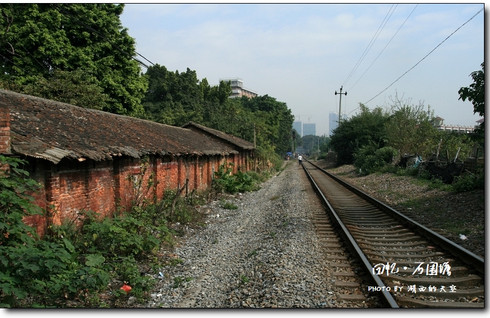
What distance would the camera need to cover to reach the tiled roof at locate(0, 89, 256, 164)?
22.8 feet

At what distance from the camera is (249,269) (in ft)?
22.5

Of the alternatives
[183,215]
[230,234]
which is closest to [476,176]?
[230,234]

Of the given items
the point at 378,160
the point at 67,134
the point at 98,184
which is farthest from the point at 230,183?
the point at 378,160

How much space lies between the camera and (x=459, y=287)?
5.27 metres

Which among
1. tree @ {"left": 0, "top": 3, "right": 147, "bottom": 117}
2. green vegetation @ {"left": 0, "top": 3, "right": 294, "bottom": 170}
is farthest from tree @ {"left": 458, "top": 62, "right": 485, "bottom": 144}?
tree @ {"left": 0, "top": 3, "right": 147, "bottom": 117}

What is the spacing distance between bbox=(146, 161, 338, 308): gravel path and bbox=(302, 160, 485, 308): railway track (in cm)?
77

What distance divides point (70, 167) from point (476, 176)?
493 inches

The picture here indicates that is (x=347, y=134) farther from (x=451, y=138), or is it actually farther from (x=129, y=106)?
(x=129, y=106)

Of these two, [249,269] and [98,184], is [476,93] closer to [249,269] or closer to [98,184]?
[249,269]

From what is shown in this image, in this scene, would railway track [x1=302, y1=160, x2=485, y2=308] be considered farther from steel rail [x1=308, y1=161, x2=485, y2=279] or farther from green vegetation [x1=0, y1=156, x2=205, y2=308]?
green vegetation [x1=0, y1=156, x2=205, y2=308]

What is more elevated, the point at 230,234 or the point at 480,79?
the point at 480,79

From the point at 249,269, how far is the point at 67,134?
5323 mm

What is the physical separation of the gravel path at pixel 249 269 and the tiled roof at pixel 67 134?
2864 millimetres

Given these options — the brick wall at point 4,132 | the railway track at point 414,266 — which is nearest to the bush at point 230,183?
the railway track at point 414,266
